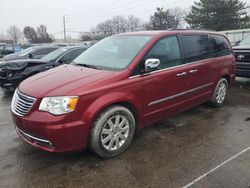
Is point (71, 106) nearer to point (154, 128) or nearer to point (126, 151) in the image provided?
point (126, 151)

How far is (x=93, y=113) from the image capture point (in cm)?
315

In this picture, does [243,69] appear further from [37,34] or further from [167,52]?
[37,34]

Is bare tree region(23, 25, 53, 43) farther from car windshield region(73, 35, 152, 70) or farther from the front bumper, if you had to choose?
the front bumper

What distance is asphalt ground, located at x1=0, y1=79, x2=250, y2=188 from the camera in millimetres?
3000

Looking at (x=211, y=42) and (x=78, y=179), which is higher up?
(x=211, y=42)

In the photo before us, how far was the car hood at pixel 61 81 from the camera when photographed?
316 cm

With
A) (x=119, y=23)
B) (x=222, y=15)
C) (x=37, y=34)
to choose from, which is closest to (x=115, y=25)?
(x=119, y=23)

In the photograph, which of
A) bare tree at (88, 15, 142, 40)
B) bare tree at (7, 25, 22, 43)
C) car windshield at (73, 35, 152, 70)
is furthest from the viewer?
bare tree at (7, 25, 22, 43)

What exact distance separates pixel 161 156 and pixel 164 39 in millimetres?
1874

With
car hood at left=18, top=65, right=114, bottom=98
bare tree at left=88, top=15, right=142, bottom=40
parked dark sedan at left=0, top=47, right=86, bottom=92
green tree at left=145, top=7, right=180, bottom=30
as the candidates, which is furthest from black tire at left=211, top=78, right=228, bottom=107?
bare tree at left=88, top=15, right=142, bottom=40

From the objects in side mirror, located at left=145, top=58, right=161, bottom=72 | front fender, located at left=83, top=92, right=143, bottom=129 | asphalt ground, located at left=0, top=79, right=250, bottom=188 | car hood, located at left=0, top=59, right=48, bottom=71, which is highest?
side mirror, located at left=145, top=58, right=161, bottom=72

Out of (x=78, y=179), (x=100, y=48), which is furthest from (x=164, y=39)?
(x=78, y=179)

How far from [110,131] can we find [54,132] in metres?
0.78

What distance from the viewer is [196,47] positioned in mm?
4801
